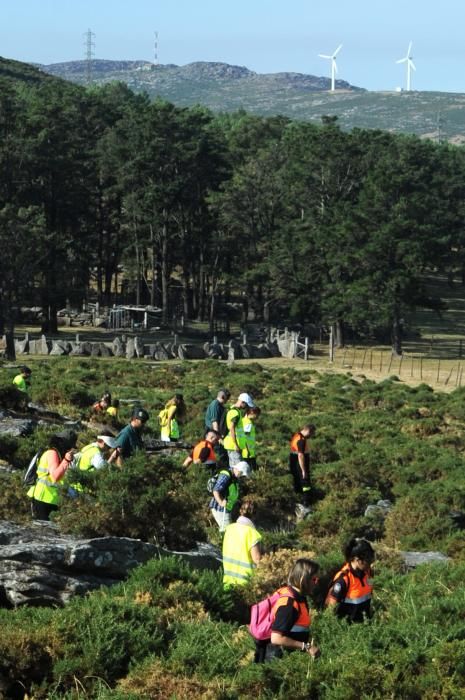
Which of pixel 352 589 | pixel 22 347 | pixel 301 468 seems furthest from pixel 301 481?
pixel 22 347

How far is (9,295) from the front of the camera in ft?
187

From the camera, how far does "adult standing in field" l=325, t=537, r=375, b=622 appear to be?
37.9ft

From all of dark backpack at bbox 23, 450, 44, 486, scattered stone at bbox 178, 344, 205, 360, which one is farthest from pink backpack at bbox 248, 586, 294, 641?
scattered stone at bbox 178, 344, 205, 360

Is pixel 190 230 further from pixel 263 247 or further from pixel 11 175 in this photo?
pixel 11 175

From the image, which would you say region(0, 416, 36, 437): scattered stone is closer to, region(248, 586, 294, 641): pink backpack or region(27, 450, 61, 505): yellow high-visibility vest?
region(27, 450, 61, 505): yellow high-visibility vest

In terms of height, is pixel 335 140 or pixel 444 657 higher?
pixel 335 140

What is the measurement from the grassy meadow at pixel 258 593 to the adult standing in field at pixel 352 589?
10.2 inches

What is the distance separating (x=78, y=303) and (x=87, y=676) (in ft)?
230

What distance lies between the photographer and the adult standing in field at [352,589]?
11547 millimetres

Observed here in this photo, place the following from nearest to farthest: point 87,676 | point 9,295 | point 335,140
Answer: point 87,676, point 9,295, point 335,140

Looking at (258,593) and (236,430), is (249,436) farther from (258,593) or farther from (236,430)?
(258,593)

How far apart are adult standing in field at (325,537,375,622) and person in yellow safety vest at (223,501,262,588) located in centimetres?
94

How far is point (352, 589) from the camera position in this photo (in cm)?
1170

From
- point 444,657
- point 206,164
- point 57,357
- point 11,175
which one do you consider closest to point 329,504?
point 444,657
